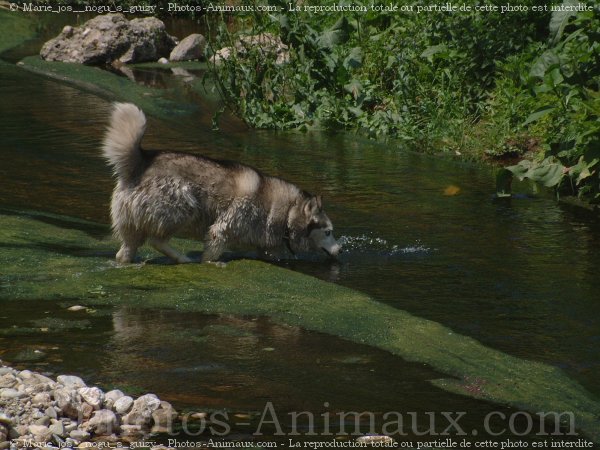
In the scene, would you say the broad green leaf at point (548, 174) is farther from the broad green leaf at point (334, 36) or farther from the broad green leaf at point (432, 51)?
the broad green leaf at point (334, 36)

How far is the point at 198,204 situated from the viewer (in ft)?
31.1

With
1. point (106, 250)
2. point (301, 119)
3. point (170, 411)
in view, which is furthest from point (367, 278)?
point (301, 119)

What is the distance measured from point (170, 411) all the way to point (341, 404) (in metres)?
1.04

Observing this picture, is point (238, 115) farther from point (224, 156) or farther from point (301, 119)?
point (224, 156)

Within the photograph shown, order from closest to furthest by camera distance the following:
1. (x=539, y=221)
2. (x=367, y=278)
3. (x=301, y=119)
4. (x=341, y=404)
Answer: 1. (x=341, y=404)
2. (x=367, y=278)
3. (x=539, y=221)
4. (x=301, y=119)

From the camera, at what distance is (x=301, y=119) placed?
662 inches

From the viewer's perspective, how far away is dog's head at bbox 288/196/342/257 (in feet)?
33.2

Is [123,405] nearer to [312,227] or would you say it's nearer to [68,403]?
[68,403]

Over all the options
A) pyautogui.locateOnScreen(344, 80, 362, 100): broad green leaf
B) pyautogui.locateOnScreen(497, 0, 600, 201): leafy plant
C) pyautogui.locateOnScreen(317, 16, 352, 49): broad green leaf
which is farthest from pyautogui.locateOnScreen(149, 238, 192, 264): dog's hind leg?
pyautogui.locateOnScreen(317, 16, 352, 49): broad green leaf

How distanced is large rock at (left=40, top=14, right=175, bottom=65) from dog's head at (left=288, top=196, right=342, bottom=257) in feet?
43.0

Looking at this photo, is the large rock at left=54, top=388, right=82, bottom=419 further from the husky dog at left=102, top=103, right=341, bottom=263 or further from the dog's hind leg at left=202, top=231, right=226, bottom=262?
the dog's hind leg at left=202, top=231, right=226, bottom=262

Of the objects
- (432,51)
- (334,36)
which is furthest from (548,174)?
(334,36)

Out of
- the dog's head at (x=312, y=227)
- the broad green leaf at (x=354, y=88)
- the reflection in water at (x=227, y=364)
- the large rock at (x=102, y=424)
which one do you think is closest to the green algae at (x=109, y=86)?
the broad green leaf at (x=354, y=88)

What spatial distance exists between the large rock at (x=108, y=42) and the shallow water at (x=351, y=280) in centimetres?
584
